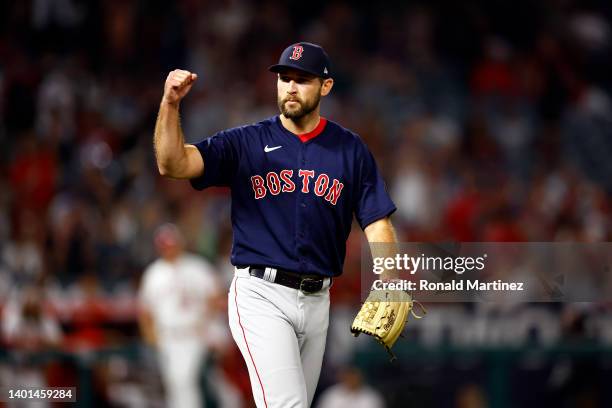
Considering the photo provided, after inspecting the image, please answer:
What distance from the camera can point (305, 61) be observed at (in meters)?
4.82

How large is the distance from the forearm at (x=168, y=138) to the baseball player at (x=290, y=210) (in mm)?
13

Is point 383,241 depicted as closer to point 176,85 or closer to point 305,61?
point 305,61

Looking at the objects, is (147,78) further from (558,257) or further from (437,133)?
(558,257)

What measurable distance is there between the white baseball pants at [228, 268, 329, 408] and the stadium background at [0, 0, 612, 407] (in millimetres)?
4330

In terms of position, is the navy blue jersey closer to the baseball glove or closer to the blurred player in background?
the baseball glove

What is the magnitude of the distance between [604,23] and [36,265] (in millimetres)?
6993

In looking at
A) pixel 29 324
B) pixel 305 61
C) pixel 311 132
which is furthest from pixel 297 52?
pixel 29 324

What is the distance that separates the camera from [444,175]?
11.2m

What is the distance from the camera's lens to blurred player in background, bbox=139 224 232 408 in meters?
9.85

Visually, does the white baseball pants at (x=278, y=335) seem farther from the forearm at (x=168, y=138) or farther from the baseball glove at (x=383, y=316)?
the forearm at (x=168, y=138)

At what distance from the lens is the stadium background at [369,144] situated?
366 inches

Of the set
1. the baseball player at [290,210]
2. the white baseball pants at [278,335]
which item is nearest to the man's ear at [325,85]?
the baseball player at [290,210]

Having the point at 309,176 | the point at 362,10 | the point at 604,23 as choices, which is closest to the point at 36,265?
the point at 362,10

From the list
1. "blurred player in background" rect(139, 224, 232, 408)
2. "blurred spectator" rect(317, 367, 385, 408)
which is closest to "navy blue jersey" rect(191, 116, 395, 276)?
"blurred spectator" rect(317, 367, 385, 408)
